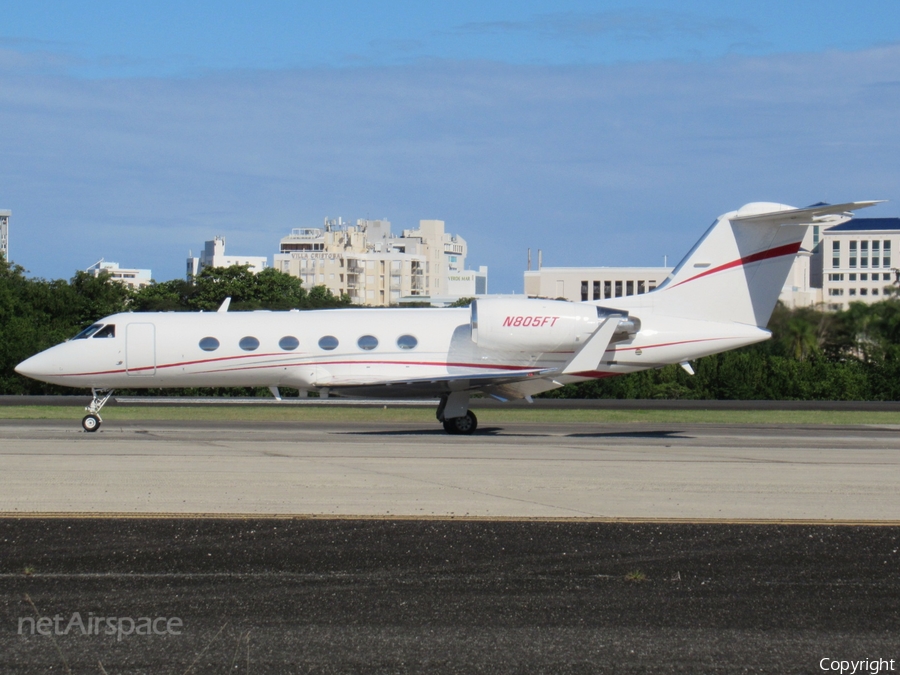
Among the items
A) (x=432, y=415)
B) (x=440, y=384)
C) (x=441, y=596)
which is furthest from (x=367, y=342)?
(x=441, y=596)

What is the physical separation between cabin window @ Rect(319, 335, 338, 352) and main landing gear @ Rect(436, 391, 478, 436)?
305 centimetres

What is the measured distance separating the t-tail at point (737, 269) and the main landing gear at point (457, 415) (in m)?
5.35

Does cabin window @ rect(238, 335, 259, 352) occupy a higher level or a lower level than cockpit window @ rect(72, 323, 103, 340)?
lower

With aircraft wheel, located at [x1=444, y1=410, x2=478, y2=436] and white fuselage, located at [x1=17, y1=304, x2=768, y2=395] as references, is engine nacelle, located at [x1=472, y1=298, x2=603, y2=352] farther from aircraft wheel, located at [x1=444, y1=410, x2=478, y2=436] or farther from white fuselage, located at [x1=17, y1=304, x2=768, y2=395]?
aircraft wheel, located at [x1=444, y1=410, x2=478, y2=436]

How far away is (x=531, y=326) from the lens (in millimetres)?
24438

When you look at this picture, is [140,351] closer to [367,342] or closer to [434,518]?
[367,342]

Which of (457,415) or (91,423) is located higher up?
(457,415)

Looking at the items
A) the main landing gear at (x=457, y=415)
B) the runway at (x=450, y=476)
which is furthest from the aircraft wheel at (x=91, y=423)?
the main landing gear at (x=457, y=415)

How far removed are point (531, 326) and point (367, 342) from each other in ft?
13.3

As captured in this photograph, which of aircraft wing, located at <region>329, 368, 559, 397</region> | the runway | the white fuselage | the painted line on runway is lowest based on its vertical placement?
the runway

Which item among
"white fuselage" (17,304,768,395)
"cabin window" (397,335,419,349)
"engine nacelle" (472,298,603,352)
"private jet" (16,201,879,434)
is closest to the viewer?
"engine nacelle" (472,298,603,352)

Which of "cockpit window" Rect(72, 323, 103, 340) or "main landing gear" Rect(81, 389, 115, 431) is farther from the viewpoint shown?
"cockpit window" Rect(72, 323, 103, 340)

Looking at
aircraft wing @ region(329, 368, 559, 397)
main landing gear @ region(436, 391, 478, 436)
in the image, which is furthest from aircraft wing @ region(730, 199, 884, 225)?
main landing gear @ region(436, 391, 478, 436)

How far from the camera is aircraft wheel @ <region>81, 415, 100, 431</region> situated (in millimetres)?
23531
